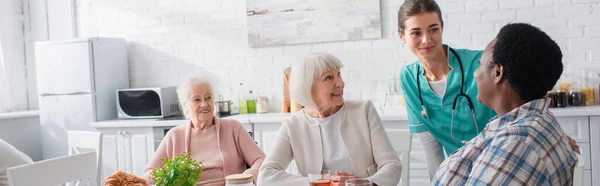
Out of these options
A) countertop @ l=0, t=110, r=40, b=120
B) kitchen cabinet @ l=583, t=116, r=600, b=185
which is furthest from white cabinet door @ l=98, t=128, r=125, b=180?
kitchen cabinet @ l=583, t=116, r=600, b=185

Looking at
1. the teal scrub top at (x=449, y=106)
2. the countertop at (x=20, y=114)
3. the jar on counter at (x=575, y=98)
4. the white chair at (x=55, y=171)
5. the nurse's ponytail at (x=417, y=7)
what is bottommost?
the white chair at (x=55, y=171)

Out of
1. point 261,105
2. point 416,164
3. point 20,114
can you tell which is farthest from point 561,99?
point 20,114

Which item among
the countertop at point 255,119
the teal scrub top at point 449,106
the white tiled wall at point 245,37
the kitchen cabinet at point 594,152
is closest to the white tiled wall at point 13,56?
the white tiled wall at point 245,37

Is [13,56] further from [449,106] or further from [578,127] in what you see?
[578,127]

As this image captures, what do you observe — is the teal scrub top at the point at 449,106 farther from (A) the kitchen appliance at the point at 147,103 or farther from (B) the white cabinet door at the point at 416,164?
(A) the kitchen appliance at the point at 147,103

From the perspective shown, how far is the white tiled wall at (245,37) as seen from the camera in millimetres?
3920

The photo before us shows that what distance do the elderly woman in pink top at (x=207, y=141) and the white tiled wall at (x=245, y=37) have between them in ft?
6.00

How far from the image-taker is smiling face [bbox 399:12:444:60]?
83.2 inches

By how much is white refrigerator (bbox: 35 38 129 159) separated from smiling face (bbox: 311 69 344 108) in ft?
10.3

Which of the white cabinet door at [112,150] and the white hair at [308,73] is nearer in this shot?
the white hair at [308,73]

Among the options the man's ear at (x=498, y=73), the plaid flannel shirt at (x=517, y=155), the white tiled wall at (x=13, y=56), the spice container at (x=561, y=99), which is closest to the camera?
the plaid flannel shirt at (x=517, y=155)

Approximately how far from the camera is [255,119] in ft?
13.9

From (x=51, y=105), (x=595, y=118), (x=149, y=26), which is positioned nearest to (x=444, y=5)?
(x=595, y=118)

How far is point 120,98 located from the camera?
493cm
